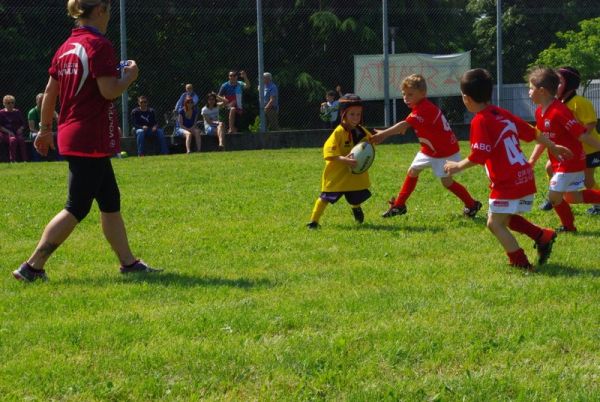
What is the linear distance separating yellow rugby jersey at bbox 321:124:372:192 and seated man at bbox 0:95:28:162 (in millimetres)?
10998

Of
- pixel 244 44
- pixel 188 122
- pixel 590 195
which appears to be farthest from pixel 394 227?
pixel 244 44

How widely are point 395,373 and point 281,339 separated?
76cm

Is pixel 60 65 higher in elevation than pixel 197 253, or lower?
higher

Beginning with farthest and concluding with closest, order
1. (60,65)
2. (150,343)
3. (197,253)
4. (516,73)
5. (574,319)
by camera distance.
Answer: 1. (516,73)
2. (197,253)
3. (60,65)
4. (574,319)
5. (150,343)

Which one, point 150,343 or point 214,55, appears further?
point 214,55

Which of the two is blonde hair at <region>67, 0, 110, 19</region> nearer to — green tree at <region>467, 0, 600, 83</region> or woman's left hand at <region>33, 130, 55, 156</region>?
woman's left hand at <region>33, 130, 55, 156</region>

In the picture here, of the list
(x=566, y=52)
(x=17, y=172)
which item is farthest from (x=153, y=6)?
(x=566, y=52)

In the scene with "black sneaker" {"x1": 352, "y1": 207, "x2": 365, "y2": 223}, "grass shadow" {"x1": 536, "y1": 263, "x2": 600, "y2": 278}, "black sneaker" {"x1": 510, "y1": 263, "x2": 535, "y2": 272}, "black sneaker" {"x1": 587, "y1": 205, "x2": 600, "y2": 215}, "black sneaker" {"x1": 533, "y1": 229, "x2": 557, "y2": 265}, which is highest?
"black sneaker" {"x1": 533, "y1": 229, "x2": 557, "y2": 265}

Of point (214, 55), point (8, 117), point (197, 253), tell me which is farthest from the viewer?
point (214, 55)

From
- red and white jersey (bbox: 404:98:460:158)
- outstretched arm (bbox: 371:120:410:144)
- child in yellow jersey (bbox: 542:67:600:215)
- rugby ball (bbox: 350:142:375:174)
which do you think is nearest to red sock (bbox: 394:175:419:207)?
red and white jersey (bbox: 404:98:460:158)

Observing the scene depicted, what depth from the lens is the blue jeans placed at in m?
19.1

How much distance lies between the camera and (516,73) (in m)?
28.7

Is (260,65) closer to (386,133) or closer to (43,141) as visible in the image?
(386,133)

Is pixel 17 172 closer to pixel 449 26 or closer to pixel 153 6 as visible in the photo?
pixel 153 6
